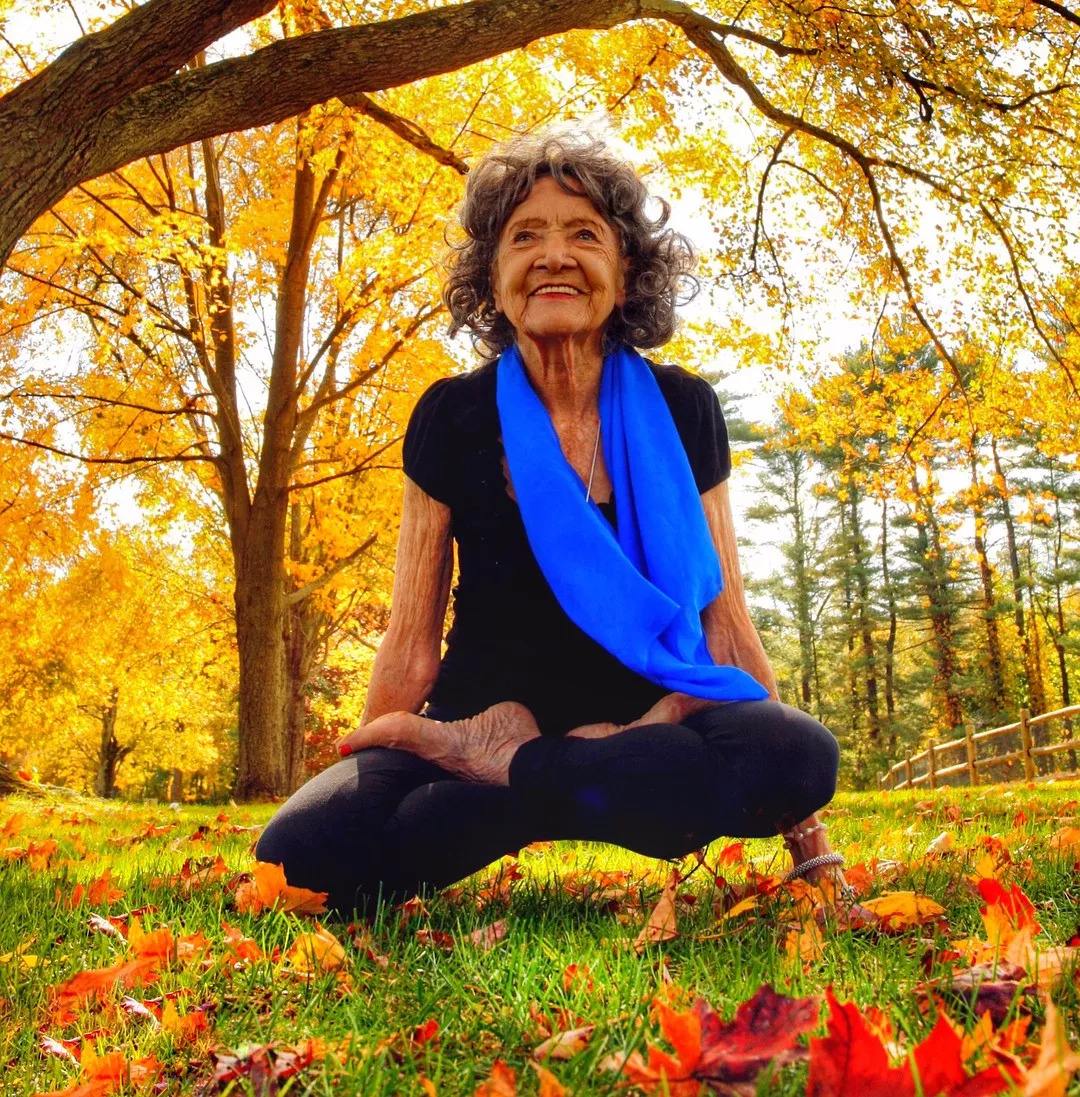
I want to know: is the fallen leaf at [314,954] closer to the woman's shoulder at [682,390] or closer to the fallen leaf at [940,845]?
the woman's shoulder at [682,390]

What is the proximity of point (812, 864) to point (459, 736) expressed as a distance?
2.73ft

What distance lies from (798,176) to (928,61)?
2.65 meters

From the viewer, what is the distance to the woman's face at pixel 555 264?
2480 mm

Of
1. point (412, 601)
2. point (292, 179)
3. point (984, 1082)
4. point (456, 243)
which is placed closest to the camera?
point (984, 1082)

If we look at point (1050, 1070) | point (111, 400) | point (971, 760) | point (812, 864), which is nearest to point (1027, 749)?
point (971, 760)

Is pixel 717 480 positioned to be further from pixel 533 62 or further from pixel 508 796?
pixel 533 62

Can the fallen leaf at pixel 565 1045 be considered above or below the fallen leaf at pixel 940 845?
above

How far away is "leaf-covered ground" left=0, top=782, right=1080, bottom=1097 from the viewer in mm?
1019

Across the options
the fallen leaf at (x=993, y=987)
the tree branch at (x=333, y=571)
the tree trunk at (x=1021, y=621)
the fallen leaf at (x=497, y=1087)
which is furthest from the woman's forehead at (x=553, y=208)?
the tree trunk at (x=1021, y=621)

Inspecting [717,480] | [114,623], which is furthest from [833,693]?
[717,480]

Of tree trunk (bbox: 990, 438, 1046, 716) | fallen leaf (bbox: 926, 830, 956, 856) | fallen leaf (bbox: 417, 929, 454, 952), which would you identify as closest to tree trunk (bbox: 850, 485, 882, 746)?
tree trunk (bbox: 990, 438, 1046, 716)

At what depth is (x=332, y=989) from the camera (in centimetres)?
155

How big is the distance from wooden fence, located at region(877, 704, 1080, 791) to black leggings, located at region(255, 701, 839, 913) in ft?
42.2

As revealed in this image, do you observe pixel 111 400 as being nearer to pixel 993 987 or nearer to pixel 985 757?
pixel 993 987
